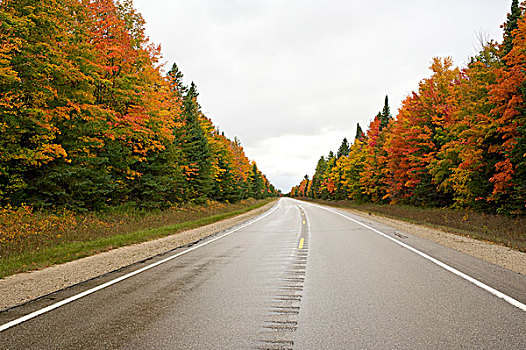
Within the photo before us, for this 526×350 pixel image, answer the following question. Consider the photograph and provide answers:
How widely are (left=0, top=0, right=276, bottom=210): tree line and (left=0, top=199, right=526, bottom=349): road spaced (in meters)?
8.79

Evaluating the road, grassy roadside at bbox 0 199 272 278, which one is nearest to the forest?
the road

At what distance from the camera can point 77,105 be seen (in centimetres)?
1348

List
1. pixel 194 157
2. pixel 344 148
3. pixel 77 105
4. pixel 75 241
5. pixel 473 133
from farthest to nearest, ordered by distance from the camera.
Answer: pixel 344 148 < pixel 194 157 < pixel 473 133 < pixel 77 105 < pixel 75 241

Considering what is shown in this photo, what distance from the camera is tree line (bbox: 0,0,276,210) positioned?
11531 mm

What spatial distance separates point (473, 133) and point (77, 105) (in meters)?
20.3

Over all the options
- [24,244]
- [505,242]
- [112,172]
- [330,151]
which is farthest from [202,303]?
[330,151]

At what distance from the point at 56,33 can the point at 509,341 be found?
16088 mm

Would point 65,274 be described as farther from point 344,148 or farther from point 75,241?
point 344,148

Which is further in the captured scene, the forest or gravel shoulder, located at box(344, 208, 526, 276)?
the forest

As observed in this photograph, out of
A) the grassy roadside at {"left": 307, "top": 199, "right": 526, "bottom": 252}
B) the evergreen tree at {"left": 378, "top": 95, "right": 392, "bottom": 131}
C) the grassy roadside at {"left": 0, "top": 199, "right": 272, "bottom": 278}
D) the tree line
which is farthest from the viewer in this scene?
the evergreen tree at {"left": 378, "top": 95, "right": 392, "bottom": 131}

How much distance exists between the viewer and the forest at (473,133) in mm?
15219

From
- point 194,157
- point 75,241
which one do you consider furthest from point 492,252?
point 194,157

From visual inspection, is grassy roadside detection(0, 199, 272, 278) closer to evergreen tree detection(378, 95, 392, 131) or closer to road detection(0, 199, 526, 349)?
road detection(0, 199, 526, 349)

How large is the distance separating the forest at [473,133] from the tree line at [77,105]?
59.3 ft
